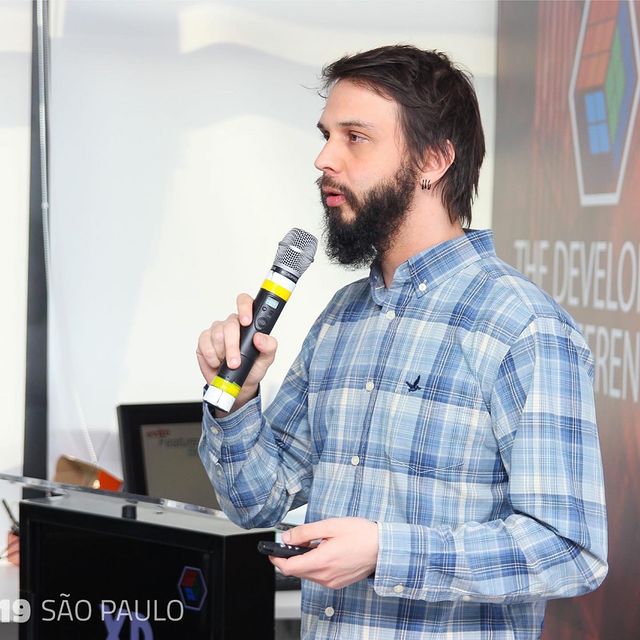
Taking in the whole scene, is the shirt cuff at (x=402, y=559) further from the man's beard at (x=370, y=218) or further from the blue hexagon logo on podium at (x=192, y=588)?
the man's beard at (x=370, y=218)

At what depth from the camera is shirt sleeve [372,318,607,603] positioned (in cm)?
125

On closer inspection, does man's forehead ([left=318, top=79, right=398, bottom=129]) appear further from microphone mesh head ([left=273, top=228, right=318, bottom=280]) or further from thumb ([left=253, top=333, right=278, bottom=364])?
thumb ([left=253, top=333, right=278, bottom=364])

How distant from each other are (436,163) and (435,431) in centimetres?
42

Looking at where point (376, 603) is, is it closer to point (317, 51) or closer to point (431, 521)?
point (431, 521)

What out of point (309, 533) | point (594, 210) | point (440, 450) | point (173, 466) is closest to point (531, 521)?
point (440, 450)

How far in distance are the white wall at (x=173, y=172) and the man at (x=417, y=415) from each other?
162 cm

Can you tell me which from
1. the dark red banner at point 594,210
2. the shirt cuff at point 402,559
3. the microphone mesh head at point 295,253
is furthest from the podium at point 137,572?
→ the dark red banner at point 594,210

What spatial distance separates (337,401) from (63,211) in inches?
74.8

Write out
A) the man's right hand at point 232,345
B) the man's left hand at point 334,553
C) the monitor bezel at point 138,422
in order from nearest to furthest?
the man's left hand at point 334,553
the man's right hand at point 232,345
the monitor bezel at point 138,422

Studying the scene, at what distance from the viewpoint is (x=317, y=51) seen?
3.27 m

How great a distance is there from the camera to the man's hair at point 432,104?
1.55 metres

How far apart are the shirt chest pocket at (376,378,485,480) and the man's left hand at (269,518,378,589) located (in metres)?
0.18

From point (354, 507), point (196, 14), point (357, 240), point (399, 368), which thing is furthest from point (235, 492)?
point (196, 14)

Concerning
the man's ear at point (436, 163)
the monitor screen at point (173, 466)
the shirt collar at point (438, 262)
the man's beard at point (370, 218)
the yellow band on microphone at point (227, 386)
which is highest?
the man's ear at point (436, 163)
